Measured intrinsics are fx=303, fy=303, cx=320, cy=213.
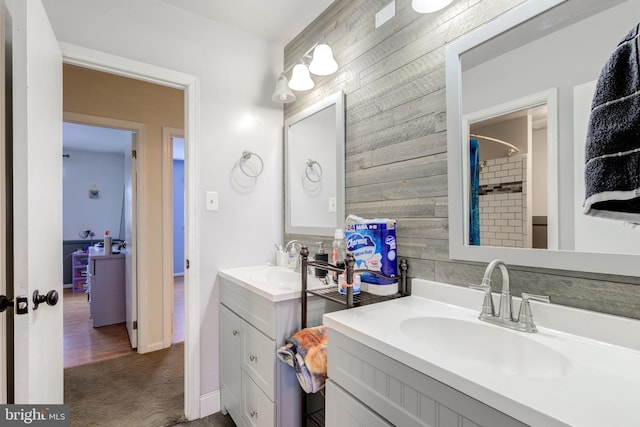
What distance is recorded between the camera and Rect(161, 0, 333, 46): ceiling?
1786 mm

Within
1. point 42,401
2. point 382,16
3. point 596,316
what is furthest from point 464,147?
point 42,401

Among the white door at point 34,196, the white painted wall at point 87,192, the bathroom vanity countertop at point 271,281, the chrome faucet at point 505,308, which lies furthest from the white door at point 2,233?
the white painted wall at point 87,192

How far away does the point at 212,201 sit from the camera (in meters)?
1.91

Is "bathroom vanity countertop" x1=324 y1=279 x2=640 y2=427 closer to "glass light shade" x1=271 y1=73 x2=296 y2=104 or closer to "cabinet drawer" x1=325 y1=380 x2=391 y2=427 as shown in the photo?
"cabinet drawer" x1=325 y1=380 x2=391 y2=427

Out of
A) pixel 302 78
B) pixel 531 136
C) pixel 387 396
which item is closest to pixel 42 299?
pixel 387 396

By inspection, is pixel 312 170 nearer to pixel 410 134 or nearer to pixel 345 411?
pixel 410 134

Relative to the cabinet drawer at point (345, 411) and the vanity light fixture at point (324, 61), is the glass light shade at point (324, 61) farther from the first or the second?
the cabinet drawer at point (345, 411)

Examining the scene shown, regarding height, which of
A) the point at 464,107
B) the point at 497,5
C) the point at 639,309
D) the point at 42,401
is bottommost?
the point at 42,401

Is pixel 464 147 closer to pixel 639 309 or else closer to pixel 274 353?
pixel 639 309

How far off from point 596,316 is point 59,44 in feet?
7.89

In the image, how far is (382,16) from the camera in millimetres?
1457

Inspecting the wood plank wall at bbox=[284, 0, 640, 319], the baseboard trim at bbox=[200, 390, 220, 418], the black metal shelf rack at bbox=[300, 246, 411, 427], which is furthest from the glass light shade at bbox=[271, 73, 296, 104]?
the baseboard trim at bbox=[200, 390, 220, 418]

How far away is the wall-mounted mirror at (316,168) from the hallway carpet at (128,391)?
134 centimetres

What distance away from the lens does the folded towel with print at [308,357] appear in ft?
3.73
